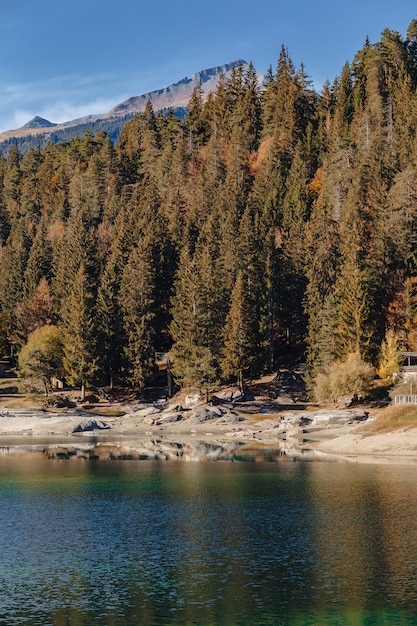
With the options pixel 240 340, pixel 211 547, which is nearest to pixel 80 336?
pixel 240 340

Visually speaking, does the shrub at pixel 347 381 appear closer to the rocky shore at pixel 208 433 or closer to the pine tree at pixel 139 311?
the rocky shore at pixel 208 433

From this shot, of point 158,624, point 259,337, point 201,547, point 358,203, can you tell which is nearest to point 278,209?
point 358,203

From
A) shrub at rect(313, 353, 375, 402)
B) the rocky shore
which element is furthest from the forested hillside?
the rocky shore

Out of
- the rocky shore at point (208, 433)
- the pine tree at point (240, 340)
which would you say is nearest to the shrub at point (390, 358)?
the rocky shore at point (208, 433)

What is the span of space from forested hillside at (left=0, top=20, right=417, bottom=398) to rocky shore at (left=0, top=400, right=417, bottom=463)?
7.75 m

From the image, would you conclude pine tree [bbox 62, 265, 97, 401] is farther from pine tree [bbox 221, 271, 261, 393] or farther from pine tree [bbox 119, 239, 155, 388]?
pine tree [bbox 221, 271, 261, 393]

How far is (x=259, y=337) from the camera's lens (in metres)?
102

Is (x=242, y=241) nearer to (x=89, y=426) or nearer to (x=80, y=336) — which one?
(x=80, y=336)

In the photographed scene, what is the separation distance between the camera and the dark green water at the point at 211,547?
Result: 2738 centimetres

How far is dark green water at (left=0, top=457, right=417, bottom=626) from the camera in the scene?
27375mm

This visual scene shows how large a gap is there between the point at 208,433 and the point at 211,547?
48273 millimetres

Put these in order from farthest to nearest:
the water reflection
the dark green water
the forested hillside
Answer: the forested hillside
the water reflection
the dark green water

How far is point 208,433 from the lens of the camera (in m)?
84.2

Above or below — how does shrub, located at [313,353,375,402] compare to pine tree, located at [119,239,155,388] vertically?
below
